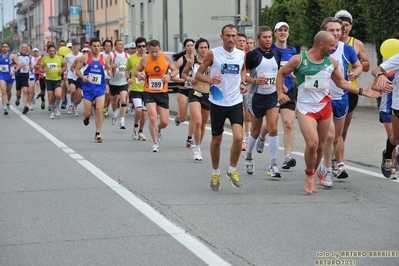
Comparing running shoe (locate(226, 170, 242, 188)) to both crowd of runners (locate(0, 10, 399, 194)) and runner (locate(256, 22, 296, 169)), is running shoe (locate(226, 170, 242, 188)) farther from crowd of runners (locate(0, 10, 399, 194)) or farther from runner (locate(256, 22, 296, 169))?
runner (locate(256, 22, 296, 169))

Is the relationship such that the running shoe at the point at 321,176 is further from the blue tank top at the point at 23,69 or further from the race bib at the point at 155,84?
the blue tank top at the point at 23,69

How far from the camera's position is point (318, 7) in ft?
81.9

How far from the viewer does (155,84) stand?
15.2m

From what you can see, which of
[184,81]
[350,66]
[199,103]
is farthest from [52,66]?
[350,66]

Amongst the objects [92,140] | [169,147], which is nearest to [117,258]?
[169,147]

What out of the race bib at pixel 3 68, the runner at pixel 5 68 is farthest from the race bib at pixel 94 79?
the race bib at pixel 3 68

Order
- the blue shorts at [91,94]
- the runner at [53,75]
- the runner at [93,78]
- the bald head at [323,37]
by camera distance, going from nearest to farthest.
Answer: the bald head at [323,37], the runner at [93,78], the blue shorts at [91,94], the runner at [53,75]

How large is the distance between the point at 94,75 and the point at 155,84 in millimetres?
2175

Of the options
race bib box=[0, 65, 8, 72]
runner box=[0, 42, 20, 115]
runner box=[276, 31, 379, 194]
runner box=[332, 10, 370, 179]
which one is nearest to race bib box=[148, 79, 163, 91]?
runner box=[332, 10, 370, 179]

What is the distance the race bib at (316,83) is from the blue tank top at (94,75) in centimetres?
760

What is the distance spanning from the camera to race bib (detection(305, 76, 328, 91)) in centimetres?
998

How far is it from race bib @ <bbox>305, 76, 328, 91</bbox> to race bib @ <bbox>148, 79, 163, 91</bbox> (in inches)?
216

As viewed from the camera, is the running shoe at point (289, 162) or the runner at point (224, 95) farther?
the running shoe at point (289, 162)

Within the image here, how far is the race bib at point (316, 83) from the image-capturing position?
9.98 meters
